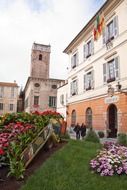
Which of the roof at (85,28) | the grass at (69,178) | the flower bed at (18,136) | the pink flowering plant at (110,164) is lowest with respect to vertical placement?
the grass at (69,178)

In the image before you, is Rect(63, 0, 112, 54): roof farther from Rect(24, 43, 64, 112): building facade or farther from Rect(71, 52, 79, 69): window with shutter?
Rect(24, 43, 64, 112): building facade

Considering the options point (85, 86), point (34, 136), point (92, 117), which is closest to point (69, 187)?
point (34, 136)

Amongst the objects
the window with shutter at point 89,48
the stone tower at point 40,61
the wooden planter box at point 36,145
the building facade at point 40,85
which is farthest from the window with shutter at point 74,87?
the stone tower at point 40,61

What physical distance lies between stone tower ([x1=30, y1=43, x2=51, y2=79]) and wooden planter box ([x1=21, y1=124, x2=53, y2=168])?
1891 inches

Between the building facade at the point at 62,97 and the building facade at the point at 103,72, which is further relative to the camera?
the building facade at the point at 62,97

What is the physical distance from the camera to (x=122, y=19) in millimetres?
17531

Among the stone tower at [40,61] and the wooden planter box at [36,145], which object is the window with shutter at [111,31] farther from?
the stone tower at [40,61]

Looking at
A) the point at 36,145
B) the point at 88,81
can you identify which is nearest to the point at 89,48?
the point at 88,81

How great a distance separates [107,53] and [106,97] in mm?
3904

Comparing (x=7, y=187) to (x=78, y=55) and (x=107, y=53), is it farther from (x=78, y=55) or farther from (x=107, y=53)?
(x=78, y=55)

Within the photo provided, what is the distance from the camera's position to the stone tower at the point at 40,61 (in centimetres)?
5559

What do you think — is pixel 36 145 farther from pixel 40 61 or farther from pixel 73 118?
pixel 40 61

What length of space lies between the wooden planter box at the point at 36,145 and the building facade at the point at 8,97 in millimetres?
57278

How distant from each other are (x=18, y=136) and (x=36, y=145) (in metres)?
0.63
